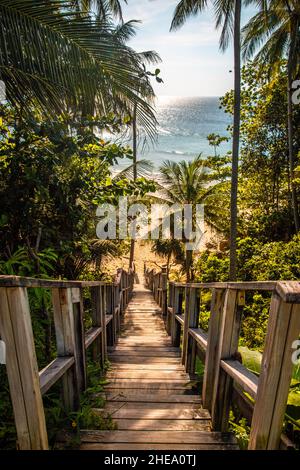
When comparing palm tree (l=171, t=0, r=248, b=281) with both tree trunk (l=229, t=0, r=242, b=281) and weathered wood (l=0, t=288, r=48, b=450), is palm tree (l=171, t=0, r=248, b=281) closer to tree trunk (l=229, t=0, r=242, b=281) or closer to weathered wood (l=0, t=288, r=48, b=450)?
tree trunk (l=229, t=0, r=242, b=281)

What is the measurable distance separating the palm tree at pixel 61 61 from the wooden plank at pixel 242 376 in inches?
86.2

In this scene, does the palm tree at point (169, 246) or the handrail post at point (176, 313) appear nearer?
the handrail post at point (176, 313)

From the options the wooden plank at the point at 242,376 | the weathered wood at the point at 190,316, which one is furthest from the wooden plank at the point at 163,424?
the weathered wood at the point at 190,316

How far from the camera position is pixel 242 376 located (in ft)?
5.58

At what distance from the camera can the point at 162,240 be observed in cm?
1551

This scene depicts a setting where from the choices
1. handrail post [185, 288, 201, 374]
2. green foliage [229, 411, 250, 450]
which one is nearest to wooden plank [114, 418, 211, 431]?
green foliage [229, 411, 250, 450]

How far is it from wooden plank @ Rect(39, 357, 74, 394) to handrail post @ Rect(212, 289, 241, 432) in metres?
1.04

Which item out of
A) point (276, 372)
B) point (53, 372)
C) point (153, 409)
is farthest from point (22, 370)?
point (153, 409)

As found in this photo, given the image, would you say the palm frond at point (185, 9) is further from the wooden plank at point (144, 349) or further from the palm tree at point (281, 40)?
the wooden plank at point (144, 349)

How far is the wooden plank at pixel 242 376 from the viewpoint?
1.53 m

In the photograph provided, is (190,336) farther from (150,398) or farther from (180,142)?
(180,142)

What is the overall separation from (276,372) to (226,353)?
0.82 meters

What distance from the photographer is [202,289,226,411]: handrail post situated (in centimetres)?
232

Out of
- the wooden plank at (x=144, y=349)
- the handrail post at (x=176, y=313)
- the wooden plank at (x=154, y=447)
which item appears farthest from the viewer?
the handrail post at (x=176, y=313)
